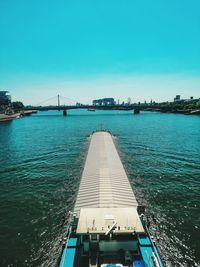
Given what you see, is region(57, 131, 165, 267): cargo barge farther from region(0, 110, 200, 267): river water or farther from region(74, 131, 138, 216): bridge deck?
region(0, 110, 200, 267): river water

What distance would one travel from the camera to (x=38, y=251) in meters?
25.3

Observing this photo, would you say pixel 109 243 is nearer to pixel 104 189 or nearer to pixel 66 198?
pixel 104 189

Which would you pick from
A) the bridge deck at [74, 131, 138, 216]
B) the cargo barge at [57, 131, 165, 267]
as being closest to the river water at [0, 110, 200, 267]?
the bridge deck at [74, 131, 138, 216]

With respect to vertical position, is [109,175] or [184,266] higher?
[109,175]

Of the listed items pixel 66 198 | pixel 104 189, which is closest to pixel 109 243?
pixel 104 189

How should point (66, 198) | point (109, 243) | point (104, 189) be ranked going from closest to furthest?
point (109, 243) → point (104, 189) → point (66, 198)

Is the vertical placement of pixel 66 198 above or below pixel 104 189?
below

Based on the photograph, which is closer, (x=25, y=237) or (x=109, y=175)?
(x=25, y=237)

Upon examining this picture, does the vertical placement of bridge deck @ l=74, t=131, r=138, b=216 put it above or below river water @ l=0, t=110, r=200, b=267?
above

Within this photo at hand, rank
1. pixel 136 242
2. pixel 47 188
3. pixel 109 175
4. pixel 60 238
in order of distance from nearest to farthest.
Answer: pixel 136 242 → pixel 60 238 → pixel 109 175 → pixel 47 188

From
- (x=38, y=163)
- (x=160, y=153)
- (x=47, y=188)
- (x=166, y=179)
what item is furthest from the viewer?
(x=160, y=153)

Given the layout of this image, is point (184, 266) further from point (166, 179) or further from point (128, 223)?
point (166, 179)

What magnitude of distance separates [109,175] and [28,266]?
15.7 metres

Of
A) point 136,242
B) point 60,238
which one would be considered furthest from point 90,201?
point 136,242
